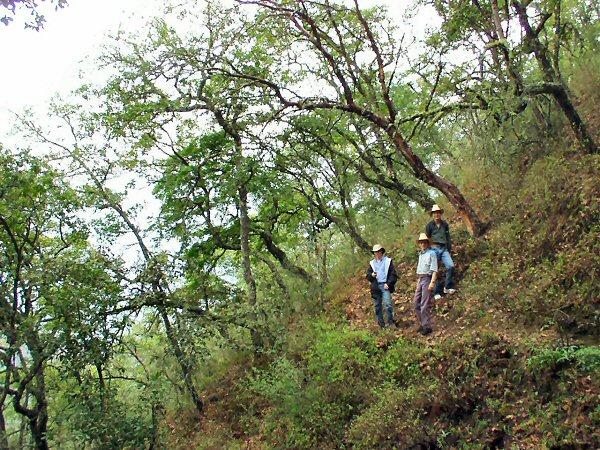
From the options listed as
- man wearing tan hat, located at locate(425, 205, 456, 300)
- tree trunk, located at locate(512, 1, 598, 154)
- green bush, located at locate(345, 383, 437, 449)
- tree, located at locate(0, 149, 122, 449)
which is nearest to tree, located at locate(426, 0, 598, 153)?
tree trunk, located at locate(512, 1, 598, 154)

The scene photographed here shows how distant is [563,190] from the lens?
892cm

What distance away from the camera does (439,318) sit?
30.1ft

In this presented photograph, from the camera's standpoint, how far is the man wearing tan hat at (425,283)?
8789 mm

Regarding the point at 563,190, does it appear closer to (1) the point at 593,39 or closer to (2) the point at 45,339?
(1) the point at 593,39

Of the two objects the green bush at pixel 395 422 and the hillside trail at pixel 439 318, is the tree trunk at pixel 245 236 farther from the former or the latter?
the green bush at pixel 395 422

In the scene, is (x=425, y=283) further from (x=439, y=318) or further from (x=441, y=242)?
(x=441, y=242)

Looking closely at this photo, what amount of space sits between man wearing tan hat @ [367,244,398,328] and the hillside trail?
12.3 inches

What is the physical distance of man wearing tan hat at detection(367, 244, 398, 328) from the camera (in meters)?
9.53

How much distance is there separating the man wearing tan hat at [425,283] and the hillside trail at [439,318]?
0.20 metres

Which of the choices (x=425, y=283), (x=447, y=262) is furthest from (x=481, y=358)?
(x=447, y=262)

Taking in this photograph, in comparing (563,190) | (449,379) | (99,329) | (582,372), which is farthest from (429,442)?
(99,329)

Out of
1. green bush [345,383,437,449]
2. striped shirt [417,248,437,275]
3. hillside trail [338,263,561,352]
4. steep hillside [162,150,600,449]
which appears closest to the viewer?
steep hillside [162,150,600,449]

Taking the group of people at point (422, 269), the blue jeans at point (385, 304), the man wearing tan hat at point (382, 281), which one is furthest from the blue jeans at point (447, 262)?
the blue jeans at point (385, 304)

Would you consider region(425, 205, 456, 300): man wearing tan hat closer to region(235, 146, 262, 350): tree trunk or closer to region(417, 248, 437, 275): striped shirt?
region(417, 248, 437, 275): striped shirt
